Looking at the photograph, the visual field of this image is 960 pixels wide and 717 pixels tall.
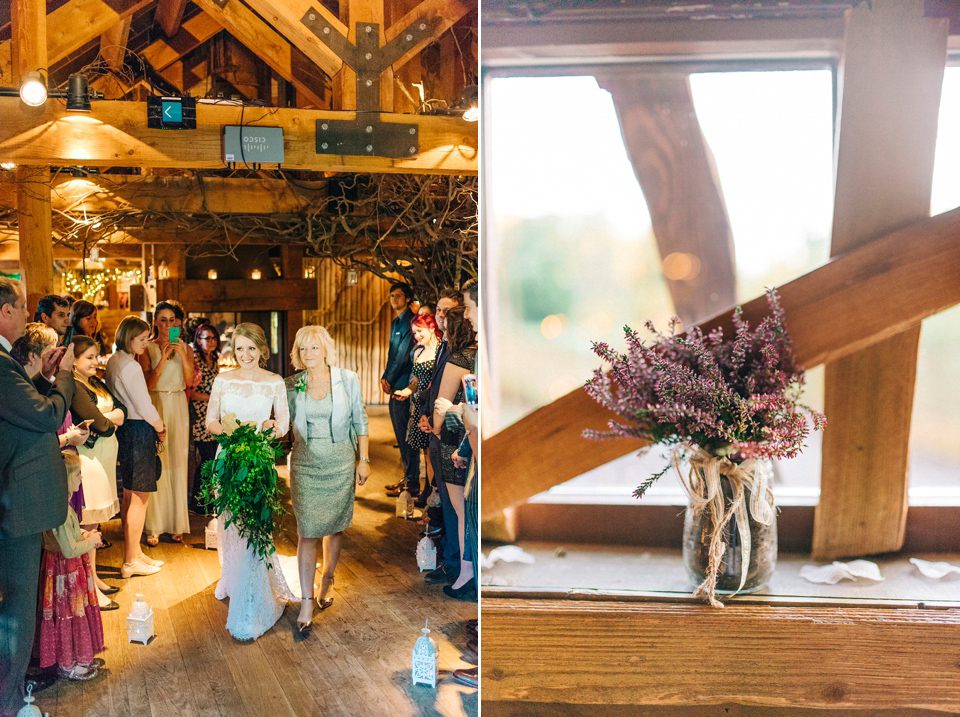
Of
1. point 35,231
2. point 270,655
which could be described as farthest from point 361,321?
point 270,655

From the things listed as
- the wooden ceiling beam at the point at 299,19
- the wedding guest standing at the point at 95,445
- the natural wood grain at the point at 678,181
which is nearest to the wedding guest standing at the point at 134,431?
the wedding guest standing at the point at 95,445

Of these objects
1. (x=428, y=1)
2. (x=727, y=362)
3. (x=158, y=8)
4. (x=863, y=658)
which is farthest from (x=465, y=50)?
(x=863, y=658)

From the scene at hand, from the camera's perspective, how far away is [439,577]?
11.5ft

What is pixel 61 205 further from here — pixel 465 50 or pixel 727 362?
pixel 727 362

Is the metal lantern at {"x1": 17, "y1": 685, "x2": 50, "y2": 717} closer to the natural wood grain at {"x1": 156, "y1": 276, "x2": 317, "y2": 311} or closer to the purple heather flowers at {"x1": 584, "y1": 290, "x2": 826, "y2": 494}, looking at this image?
the purple heather flowers at {"x1": 584, "y1": 290, "x2": 826, "y2": 494}

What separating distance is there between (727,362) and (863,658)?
0.93 m

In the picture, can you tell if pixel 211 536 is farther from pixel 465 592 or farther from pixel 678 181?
pixel 678 181

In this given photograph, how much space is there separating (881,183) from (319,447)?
7.16ft

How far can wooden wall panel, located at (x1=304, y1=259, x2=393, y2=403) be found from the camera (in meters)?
9.95

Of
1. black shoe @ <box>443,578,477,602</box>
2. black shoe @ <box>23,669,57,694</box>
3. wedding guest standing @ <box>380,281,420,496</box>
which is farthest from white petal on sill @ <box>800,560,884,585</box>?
wedding guest standing @ <box>380,281,420,496</box>

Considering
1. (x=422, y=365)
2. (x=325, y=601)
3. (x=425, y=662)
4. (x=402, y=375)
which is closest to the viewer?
(x=425, y=662)

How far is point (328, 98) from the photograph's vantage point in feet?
12.5

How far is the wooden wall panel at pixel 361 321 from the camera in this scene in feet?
32.6

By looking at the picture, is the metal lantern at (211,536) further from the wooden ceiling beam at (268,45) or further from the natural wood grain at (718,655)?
the wooden ceiling beam at (268,45)
